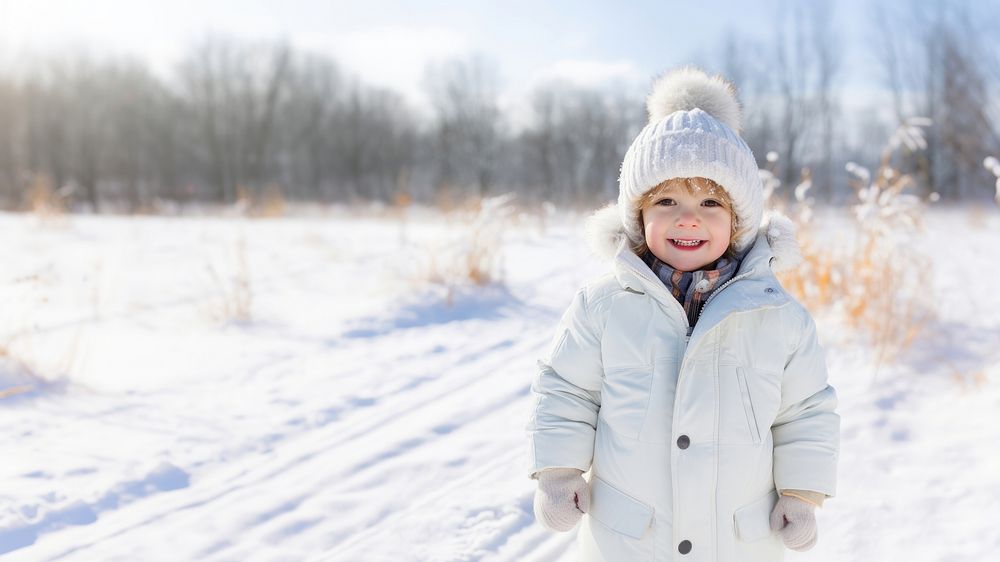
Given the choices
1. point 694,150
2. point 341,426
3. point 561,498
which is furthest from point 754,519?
point 341,426

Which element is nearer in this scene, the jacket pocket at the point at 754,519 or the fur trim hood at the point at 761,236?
the jacket pocket at the point at 754,519

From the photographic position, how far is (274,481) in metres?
2.48

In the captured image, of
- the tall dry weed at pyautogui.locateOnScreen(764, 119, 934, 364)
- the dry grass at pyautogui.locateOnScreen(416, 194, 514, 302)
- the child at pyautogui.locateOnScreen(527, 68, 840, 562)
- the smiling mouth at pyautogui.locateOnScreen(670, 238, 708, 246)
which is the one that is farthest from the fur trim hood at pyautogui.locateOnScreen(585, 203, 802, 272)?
the dry grass at pyautogui.locateOnScreen(416, 194, 514, 302)

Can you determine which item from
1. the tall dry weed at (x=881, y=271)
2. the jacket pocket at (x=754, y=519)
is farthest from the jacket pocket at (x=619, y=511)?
the tall dry weed at (x=881, y=271)

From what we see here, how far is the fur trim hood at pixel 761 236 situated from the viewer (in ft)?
4.97

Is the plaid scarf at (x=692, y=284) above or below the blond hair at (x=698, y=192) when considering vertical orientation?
below

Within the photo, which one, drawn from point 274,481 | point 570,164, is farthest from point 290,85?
point 274,481

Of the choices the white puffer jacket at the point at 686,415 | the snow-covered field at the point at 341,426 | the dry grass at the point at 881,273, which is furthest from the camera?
the dry grass at the point at 881,273

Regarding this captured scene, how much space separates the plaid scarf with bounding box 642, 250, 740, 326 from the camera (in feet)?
4.78

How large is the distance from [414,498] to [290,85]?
45.4 m

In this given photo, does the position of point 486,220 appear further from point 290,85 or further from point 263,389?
point 290,85

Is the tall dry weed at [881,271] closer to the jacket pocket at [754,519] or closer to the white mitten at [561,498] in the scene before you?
the jacket pocket at [754,519]

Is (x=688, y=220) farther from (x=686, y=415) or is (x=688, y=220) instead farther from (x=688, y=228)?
(x=686, y=415)

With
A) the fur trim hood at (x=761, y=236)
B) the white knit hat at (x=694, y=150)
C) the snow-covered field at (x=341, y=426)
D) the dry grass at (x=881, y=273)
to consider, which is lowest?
the snow-covered field at (x=341, y=426)
